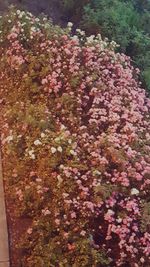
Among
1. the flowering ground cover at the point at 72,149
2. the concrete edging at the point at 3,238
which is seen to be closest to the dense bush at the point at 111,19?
the flowering ground cover at the point at 72,149

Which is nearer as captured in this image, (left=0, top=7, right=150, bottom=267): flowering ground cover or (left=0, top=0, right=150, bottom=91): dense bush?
(left=0, top=7, right=150, bottom=267): flowering ground cover

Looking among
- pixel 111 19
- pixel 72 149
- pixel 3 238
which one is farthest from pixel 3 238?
pixel 111 19

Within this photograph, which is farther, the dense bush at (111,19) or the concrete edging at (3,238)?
the dense bush at (111,19)

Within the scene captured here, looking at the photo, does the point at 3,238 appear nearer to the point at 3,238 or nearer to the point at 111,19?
the point at 3,238

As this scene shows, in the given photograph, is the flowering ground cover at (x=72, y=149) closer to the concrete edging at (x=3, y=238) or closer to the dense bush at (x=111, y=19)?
the concrete edging at (x=3, y=238)

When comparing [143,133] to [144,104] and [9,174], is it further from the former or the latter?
[9,174]

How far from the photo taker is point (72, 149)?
16.3 feet

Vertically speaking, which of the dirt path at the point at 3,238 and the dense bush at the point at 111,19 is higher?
the dense bush at the point at 111,19

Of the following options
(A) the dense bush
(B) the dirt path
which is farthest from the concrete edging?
(A) the dense bush

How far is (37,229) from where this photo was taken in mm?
4469

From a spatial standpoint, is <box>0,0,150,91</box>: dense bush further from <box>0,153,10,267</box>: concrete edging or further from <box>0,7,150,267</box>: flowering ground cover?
<box>0,153,10,267</box>: concrete edging

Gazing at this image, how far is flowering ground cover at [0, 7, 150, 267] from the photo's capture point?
4.34m

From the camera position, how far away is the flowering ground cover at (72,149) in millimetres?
4340

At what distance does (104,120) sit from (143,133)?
0.43 m
